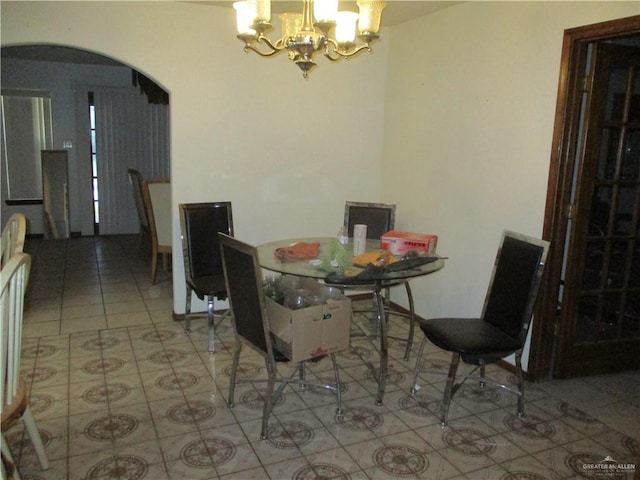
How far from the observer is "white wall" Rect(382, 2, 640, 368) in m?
2.93

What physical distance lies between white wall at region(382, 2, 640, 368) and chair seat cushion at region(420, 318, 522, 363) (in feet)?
2.34

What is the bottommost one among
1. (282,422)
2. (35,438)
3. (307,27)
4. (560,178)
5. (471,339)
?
(282,422)

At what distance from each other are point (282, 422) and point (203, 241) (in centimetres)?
151

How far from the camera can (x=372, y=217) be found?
3900mm

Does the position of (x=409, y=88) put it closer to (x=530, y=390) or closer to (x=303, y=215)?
(x=303, y=215)

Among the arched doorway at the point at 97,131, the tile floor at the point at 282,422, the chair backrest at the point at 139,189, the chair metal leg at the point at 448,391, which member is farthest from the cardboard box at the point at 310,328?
the arched doorway at the point at 97,131

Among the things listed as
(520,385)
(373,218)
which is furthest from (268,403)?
(373,218)

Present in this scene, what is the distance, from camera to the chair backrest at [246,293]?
90.7 inches

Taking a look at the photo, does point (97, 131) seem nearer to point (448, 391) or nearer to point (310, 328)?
point (310, 328)

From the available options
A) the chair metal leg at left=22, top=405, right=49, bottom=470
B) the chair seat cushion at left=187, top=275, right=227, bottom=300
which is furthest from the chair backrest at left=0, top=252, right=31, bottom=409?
the chair seat cushion at left=187, top=275, right=227, bottom=300

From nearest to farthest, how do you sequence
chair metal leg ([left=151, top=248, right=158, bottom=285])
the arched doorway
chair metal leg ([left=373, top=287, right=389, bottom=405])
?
chair metal leg ([left=373, top=287, right=389, bottom=405])
chair metal leg ([left=151, top=248, right=158, bottom=285])
the arched doorway

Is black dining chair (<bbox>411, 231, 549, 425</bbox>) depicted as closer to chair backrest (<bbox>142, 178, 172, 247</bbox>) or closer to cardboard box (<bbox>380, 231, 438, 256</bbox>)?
cardboard box (<bbox>380, 231, 438, 256</bbox>)

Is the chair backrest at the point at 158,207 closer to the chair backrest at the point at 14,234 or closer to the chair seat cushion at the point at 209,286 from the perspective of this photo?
the chair seat cushion at the point at 209,286

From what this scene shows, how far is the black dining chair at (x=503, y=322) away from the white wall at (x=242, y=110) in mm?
1807
